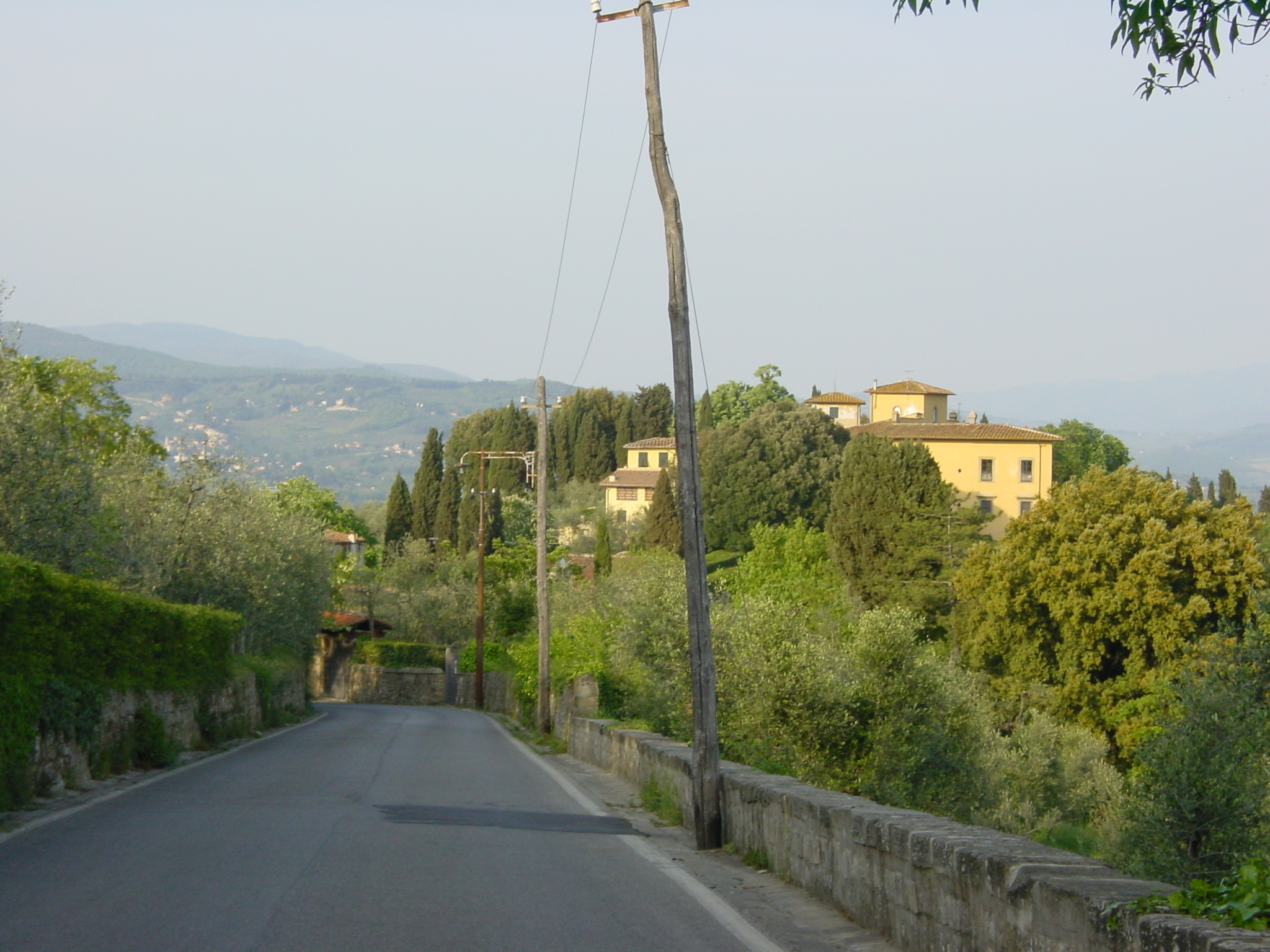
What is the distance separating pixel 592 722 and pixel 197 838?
12.1 metres

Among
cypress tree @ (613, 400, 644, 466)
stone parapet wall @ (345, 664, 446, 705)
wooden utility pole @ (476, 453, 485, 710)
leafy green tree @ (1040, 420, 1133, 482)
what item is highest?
cypress tree @ (613, 400, 644, 466)

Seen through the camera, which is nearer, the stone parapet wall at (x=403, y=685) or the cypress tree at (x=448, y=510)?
the stone parapet wall at (x=403, y=685)

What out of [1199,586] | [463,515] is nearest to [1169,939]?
[1199,586]

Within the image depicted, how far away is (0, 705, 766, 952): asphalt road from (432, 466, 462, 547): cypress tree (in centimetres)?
7396

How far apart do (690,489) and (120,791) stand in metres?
8.10

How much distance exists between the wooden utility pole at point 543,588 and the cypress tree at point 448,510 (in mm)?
56736

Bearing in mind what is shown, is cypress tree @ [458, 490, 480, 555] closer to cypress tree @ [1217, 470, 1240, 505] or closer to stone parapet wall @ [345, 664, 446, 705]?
stone parapet wall @ [345, 664, 446, 705]

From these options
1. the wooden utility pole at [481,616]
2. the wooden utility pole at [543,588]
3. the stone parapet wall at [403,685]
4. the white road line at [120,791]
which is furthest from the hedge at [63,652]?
the stone parapet wall at [403,685]

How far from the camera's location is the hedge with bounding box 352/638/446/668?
6228cm

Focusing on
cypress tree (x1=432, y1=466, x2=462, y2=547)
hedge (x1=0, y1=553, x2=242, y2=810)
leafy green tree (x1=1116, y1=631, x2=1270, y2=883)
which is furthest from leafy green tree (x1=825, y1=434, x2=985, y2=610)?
hedge (x1=0, y1=553, x2=242, y2=810)

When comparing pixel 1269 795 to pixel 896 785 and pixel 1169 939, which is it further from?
pixel 1169 939

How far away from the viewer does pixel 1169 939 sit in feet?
13.7

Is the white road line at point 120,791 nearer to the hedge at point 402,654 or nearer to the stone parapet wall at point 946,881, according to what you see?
the stone parapet wall at point 946,881

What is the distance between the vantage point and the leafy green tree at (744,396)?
11612 centimetres
